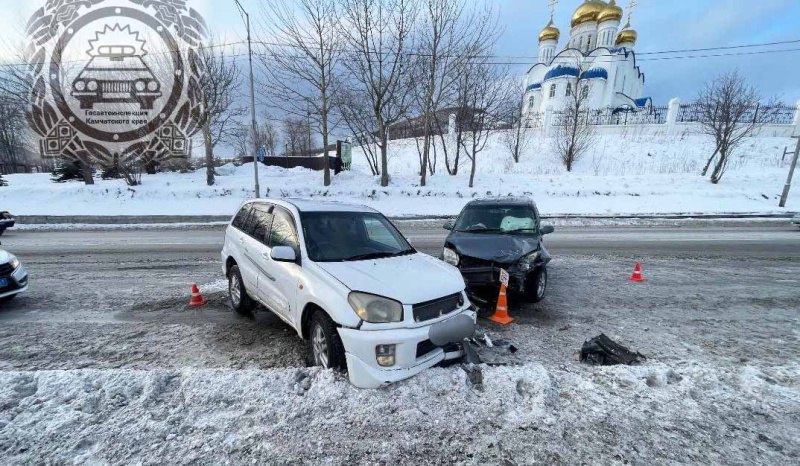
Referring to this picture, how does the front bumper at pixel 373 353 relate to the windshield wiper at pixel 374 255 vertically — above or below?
below

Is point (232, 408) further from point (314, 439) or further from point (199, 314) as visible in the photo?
point (199, 314)

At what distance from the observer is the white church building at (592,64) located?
48406 millimetres

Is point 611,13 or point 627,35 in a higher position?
point 611,13

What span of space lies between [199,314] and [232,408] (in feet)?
9.29

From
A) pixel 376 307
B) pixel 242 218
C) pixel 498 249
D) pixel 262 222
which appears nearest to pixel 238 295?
pixel 242 218

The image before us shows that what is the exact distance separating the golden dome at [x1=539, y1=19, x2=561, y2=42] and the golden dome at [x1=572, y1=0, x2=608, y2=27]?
11.2 ft

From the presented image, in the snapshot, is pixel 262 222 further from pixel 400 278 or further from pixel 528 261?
Result: pixel 528 261

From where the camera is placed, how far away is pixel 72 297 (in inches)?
231

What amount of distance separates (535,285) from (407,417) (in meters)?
3.58

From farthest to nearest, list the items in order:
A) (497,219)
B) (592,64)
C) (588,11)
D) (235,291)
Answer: (588,11) → (592,64) → (497,219) → (235,291)

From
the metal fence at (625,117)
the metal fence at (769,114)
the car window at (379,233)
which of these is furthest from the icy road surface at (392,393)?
the metal fence at (769,114)

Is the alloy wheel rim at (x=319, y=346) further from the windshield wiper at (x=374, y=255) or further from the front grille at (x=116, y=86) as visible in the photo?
the front grille at (x=116, y=86)

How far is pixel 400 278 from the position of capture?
3.34 metres

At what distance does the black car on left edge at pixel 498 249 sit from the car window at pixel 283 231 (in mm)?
2700
